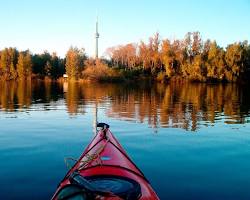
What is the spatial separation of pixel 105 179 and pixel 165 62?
82.2 meters

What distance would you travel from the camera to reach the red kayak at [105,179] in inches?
183

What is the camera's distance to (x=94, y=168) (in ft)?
21.0

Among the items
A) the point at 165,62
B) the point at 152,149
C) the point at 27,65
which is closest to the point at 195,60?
the point at 165,62

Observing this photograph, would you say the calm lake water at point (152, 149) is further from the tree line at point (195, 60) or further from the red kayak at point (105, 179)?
the tree line at point (195, 60)

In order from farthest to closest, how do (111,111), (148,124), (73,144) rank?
(111,111) → (148,124) → (73,144)

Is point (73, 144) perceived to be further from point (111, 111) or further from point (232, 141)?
point (111, 111)

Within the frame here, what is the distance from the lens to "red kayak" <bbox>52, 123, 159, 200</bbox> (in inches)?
183

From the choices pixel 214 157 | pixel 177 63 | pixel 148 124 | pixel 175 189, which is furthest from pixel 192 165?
pixel 177 63

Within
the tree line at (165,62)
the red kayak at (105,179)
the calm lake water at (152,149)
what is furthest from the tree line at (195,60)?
the red kayak at (105,179)

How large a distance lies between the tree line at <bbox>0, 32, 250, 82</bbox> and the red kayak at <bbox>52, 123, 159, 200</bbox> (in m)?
77.7

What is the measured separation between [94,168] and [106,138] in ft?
7.39

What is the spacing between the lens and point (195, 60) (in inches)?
3295

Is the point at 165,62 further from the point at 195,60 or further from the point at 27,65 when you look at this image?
the point at 27,65

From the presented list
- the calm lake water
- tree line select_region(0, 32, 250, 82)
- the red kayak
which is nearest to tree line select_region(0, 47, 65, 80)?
tree line select_region(0, 32, 250, 82)
